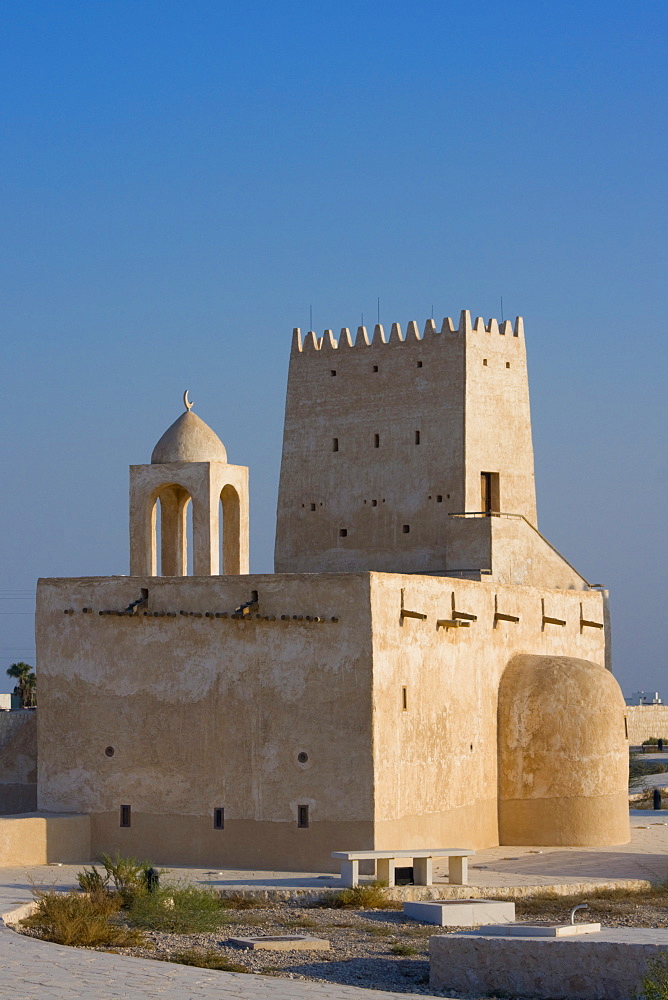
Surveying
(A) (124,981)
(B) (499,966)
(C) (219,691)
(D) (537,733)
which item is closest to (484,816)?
(D) (537,733)

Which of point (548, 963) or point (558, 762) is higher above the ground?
point (558, 762)

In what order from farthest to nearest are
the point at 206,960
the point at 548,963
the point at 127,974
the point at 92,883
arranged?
the point at 92,883
the point at 206,960
the point at 548,963
the point at 127,974

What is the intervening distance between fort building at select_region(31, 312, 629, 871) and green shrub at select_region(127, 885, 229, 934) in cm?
331

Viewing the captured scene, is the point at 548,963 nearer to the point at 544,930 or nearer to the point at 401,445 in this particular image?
the point at 544,930

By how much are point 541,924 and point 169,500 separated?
11202 millimetres

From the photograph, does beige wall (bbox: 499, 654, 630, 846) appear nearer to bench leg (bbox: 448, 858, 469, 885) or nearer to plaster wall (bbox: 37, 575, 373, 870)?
plaster wall (bbox: 37, 575, 373, 870)

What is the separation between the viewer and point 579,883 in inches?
726

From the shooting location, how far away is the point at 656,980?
38.6 feet

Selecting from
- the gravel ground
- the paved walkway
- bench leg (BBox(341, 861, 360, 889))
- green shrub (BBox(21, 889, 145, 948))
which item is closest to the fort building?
bench leg (BBox(341, 861, 360, 889))

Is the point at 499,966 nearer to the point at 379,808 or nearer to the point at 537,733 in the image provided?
the point at 379,808

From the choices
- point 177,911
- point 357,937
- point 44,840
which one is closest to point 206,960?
point 357,937

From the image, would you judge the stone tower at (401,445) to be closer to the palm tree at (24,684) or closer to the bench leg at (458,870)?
the bench leg at (458,870)

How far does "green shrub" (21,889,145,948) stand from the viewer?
14372 mm

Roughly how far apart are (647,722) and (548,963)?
42352 millimetres
